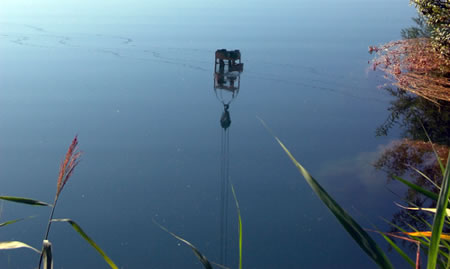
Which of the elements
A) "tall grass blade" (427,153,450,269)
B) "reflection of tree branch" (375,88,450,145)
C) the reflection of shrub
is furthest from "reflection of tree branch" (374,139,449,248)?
"tall grass blade" (427,153,450,269)

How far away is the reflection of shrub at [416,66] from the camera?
407cm

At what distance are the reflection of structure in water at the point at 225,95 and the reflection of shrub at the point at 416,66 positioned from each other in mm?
1415

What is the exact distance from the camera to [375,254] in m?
0.56

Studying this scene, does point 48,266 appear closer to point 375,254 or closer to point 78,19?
point 375,254

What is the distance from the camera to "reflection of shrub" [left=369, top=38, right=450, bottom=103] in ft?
13.4

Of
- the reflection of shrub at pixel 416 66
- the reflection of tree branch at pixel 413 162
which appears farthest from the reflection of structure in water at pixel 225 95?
the reflection of shrub at pixel 416 66

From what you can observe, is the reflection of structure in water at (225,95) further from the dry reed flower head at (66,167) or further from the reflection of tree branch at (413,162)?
the dry reed flower head at (66,167)

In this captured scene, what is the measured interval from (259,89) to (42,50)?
2568 millimetres

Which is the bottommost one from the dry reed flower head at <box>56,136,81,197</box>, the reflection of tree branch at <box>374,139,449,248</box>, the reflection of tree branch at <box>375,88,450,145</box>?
the reflection of tree branch at <box>374,139,449,248</box>

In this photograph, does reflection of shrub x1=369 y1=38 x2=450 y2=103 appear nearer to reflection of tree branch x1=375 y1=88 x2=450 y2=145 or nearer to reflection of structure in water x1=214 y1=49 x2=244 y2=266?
reflection of tree branch x1=375 y1=88 x2=450 y2=145

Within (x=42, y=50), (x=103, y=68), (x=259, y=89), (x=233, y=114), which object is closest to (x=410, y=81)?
(x=259, y=89)

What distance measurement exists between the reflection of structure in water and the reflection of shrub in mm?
1415

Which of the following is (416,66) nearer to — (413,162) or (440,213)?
(413,162)

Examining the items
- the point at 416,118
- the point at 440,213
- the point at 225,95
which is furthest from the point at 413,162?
the point at 440,213
